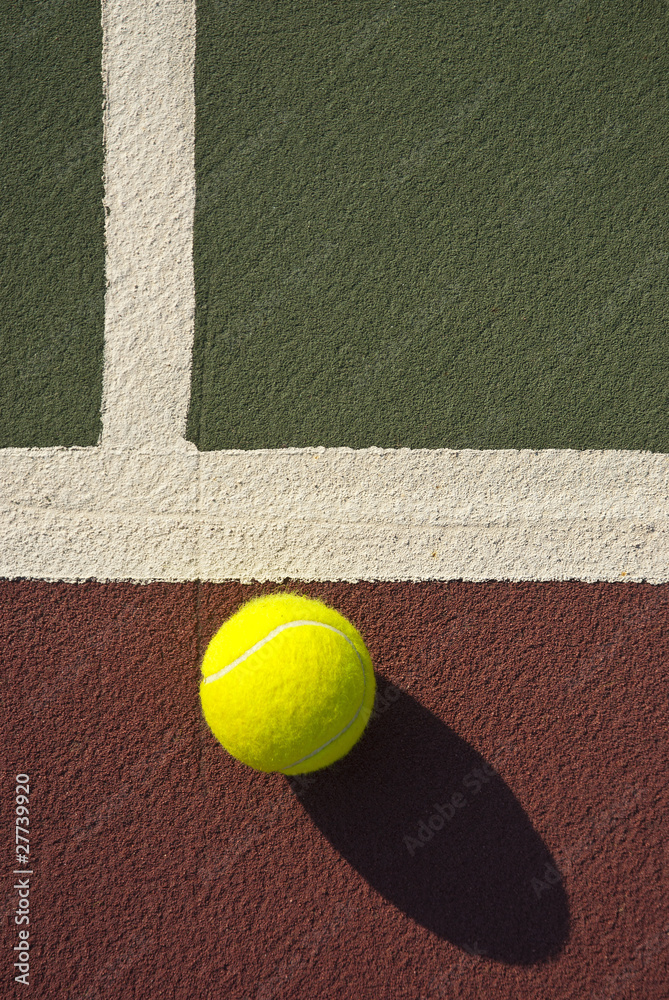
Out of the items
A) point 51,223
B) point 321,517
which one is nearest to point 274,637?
point 321,517

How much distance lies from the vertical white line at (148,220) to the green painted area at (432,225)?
0.23 feet

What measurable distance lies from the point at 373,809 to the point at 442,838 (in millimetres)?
295

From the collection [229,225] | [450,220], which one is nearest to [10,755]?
[229,225]

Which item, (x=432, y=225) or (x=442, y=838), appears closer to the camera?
(x=442, y=838)

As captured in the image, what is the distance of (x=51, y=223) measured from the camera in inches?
106

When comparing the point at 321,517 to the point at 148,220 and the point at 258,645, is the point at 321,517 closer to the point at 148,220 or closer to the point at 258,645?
the point at 258,645

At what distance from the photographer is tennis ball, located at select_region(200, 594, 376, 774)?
6.53 ft

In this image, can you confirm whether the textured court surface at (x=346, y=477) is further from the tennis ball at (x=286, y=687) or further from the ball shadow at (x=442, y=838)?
the tennis ball at (x=286, y=687)

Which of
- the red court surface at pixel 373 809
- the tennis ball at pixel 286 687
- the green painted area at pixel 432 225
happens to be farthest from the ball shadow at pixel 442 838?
the green painted area at pixel 432 225

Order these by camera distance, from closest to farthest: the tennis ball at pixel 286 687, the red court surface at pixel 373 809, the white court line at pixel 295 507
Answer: the tennis ball at pixel 286 687
the red court surface at pixel 373 809
the white court line at pixel 295 507

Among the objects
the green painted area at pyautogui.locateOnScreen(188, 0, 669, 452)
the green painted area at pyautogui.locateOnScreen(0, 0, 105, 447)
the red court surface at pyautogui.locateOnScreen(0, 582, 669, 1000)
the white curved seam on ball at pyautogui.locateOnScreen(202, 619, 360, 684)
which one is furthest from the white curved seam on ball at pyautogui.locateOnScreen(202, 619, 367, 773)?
the green painted area at pyautogui.locateOnScreen(0, 0, 105, 447)

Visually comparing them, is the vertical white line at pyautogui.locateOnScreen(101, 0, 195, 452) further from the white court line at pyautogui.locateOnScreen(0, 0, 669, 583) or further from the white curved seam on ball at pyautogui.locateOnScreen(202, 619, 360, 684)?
the white curved seam on ball at pyautogui.locateOnScreen(202, 619, 360, 684)

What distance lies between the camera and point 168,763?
2.49 meters

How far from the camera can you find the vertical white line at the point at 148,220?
258 cm
